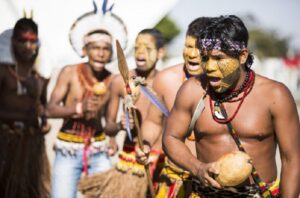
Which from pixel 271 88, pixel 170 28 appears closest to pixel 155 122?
pixel 271 88

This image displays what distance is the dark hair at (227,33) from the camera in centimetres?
365

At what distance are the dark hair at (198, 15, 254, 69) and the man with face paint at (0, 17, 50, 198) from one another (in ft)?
9.58

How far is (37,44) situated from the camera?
6285 mm

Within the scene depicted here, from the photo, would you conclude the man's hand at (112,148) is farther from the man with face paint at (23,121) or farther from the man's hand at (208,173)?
the man's hand at (208,173)

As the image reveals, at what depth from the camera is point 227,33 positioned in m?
3.66

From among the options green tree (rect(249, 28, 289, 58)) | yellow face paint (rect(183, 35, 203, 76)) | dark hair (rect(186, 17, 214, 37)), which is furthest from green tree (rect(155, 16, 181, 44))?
yellow face paint (rect(183, 35, 203, 76))

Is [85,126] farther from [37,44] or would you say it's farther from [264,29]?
[264,29]

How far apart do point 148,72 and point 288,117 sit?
2.41 m

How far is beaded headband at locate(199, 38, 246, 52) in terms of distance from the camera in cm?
365

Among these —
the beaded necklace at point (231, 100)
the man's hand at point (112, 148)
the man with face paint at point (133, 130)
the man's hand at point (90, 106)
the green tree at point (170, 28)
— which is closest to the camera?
the beaded necklace at point (231, 100)

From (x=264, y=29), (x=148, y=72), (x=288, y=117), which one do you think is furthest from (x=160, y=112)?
(x=264, y=29)

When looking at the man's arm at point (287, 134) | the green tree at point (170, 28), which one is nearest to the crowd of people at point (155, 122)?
the man's arm at point (287, 134)

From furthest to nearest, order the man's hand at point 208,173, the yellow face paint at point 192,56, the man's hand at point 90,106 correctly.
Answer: the man's hand at point 90,106 → the yellow face paint at point 192,56 → the man's hand at point 208,173

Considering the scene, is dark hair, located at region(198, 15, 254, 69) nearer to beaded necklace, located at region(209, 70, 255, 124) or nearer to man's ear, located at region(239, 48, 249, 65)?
man's ear, located at region(239, 48, 249, 65)
